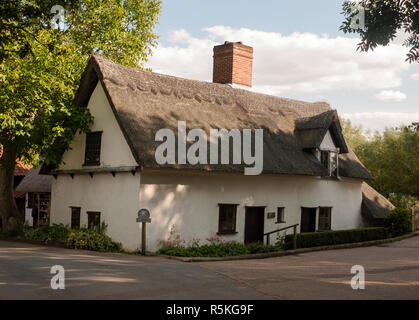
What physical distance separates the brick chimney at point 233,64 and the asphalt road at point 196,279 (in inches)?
540

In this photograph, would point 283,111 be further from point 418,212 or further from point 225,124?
point 418,212

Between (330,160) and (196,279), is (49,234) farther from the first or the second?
(330,160)

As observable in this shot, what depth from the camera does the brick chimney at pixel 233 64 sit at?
90.0 ft

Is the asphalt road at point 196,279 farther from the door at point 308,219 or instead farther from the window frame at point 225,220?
the door at point 308,219

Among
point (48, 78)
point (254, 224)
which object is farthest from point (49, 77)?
point (254, 224)

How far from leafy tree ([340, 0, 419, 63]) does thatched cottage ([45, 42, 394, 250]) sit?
846 cm

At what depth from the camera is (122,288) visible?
10.2 metres

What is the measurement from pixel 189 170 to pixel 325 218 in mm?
10436

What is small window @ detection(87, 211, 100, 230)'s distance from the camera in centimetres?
2025

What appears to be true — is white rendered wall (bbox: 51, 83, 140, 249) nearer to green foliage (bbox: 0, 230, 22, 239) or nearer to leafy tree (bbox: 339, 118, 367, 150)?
green foliage (bbox: 0, 230, 22, 239)

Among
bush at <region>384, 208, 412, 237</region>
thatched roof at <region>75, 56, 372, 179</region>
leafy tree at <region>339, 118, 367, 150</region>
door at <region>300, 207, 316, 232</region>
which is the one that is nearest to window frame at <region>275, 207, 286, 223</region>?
door at <region>300, 207, 316, 232</region>

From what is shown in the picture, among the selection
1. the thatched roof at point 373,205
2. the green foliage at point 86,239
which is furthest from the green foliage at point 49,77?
the thatched roof at point 373,205
